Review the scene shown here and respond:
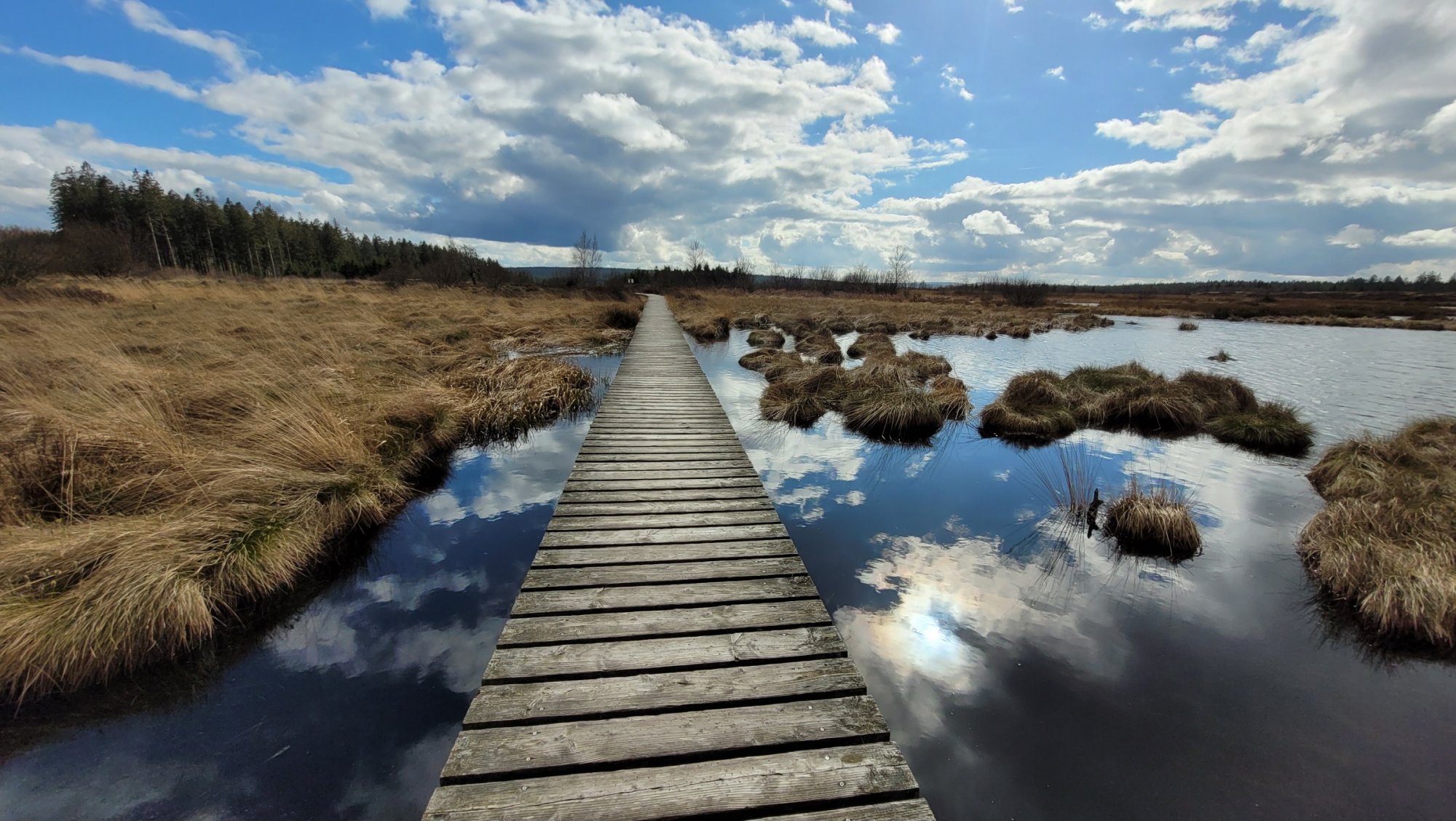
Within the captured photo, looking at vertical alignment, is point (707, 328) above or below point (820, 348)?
above

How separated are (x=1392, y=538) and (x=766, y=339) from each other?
15.7 m

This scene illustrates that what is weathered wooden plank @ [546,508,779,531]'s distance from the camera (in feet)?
15.0

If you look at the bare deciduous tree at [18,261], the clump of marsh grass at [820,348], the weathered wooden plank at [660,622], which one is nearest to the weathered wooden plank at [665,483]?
the weathered wooden plank at [660,622]

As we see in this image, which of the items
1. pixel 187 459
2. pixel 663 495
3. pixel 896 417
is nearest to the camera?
pixel 187 459

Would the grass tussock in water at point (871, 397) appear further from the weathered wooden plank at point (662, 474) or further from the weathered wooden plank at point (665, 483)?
the weathered wooden plank at point (665, 483)

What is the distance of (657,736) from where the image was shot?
2.45 meters

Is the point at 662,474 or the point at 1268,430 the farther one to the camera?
the point at 1268,430

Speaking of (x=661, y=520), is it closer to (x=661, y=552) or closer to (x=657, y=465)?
(x=661, y=552)

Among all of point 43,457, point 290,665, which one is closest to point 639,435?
point 290,665

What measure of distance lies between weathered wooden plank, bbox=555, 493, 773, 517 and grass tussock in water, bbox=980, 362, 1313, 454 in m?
6.66

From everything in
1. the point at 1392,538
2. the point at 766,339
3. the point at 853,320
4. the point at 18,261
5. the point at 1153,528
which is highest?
the point at 18,261

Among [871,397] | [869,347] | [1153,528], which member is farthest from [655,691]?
[869,347]

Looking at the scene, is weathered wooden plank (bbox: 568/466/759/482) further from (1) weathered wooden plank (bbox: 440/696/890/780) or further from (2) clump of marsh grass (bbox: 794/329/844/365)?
(2) clump of marsh grass (bbox: 794/329/844/365)

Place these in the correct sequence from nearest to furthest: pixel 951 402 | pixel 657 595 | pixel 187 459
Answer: pixel 657 595
pixel 187 459
pixel 951 402
